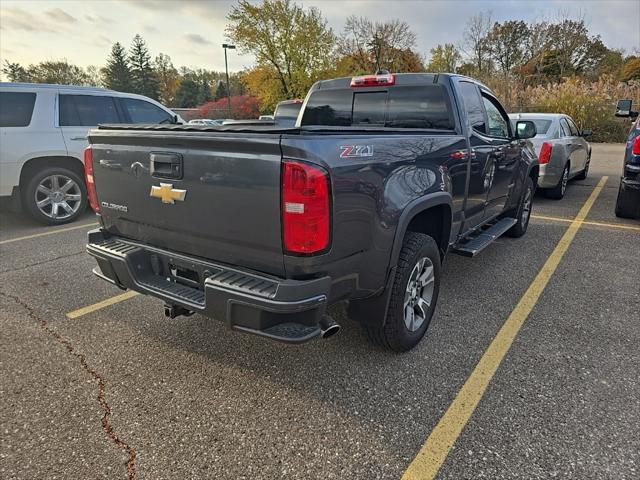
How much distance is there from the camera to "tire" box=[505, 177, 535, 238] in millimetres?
5602

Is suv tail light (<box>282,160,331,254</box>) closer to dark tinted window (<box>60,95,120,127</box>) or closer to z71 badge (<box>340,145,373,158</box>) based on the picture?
z71 badge (<box>340,145,373,158</box>)

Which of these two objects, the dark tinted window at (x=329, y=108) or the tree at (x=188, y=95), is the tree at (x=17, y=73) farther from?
the dark tinted window at (x=329, y=108)

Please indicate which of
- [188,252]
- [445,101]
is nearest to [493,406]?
[188,252]

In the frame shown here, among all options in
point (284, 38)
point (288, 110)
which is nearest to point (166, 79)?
point (284, 38)

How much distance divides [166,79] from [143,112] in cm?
6631

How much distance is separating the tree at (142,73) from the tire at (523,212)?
5979 cm

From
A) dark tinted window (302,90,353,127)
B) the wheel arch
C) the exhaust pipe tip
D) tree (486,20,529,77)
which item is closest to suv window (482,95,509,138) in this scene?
dark tinted window (302,90,353,127)

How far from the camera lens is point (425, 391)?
264 cm

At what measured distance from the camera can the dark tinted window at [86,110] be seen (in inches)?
260

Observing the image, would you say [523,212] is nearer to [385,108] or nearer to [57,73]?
[385,108]

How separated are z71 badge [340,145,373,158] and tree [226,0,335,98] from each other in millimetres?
33872

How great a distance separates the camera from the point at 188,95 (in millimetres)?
62125

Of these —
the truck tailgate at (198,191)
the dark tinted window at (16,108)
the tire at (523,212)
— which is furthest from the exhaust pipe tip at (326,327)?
the dark tinted window at (16,108)

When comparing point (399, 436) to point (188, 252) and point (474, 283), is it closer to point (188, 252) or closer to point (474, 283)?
point (188, 252)
